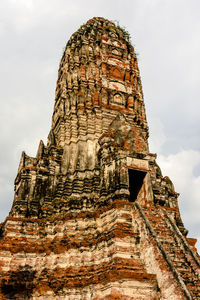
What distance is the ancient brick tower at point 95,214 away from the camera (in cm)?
1049

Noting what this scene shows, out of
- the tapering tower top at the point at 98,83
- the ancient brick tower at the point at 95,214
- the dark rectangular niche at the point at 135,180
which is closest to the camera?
the ancient brick tower at the point at 95,214

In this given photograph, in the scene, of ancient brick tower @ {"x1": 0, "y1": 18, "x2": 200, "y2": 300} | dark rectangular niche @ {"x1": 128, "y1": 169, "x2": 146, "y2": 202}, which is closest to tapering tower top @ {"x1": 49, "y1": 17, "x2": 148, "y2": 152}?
ancient brick tower @ {"x1": 0, "y1": 18, "x2": 200, "y2": 300}

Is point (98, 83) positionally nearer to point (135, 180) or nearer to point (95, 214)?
point (135, 180)

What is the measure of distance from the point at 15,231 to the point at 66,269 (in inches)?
116

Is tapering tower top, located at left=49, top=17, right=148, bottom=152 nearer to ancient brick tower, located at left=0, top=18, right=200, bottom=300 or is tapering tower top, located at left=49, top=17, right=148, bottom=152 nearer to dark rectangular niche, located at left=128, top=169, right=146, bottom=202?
ancient brick tower, located at left=0, top=18, right=200, bottom=300

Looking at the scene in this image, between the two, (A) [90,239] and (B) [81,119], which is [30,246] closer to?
(A) [90,239]

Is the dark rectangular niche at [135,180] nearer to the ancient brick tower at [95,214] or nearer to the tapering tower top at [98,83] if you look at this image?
the ancient brick tower at [95,214]

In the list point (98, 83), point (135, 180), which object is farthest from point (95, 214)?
point (98, 83)

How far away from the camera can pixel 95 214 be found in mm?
13461

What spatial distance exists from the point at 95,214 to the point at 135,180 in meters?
3.37

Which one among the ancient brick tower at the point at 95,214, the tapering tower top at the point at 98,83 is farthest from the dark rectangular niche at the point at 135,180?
the tapering tower top at the point at 98,83

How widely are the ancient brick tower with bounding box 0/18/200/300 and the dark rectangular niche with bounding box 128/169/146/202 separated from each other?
56 mm

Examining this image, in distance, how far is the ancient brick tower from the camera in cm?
1049

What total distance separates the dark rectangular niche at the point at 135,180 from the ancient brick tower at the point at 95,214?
56mm
